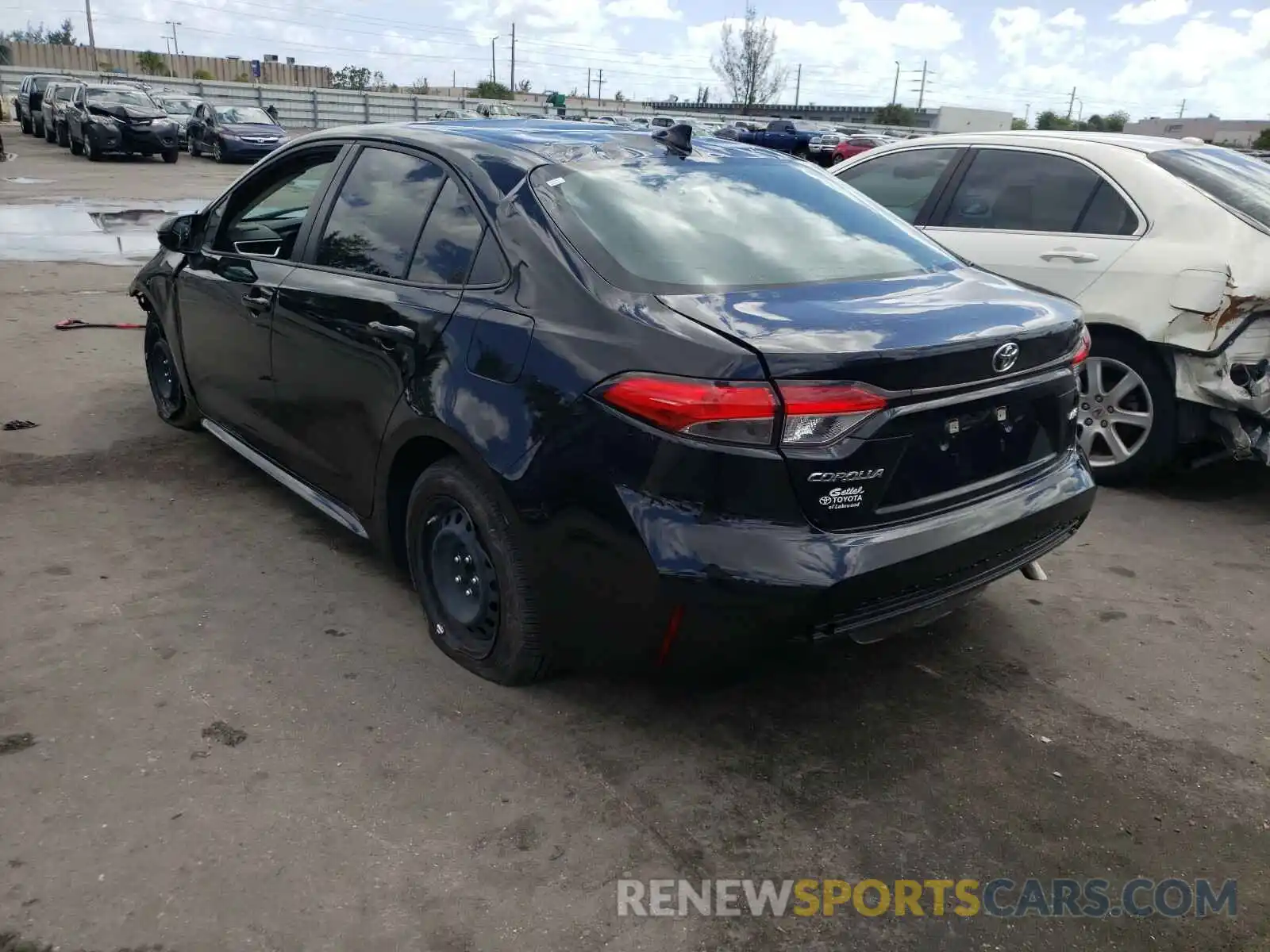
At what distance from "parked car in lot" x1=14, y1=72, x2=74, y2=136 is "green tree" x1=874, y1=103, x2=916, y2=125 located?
6539 cm

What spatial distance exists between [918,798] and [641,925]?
0.91 m

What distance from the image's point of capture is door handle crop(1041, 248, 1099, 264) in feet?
16.8

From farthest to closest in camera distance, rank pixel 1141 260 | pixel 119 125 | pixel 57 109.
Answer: pixel 57 109
pixel 119 125
pixel 1141 260

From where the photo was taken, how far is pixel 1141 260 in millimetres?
4930

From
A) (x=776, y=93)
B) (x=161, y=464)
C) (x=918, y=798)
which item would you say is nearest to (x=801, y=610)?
(x=918, y=798)

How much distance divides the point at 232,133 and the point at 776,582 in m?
28.8

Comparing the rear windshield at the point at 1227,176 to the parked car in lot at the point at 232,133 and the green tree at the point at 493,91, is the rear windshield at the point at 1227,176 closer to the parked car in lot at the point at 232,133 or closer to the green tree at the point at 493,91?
the parked car in lot at the point at 232,133

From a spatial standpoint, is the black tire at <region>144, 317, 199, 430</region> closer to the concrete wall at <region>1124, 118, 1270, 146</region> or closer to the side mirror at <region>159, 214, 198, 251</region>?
the side mirror at <region>159, 214, 198, 251</region>

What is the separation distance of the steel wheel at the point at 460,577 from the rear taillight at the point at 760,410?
2.97 feet

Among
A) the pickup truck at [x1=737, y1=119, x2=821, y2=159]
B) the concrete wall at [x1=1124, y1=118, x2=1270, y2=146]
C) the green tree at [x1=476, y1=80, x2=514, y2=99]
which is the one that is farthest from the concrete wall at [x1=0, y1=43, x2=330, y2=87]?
the concrete wall at [x1=1124, y1=118, x2=1270, y2=146]

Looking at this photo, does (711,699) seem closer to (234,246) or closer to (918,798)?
(918,798)

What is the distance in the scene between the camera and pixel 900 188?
6223mm

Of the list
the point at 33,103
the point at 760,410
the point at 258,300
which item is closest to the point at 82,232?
the point at 258,300

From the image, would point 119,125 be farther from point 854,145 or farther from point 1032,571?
point 1032,571
